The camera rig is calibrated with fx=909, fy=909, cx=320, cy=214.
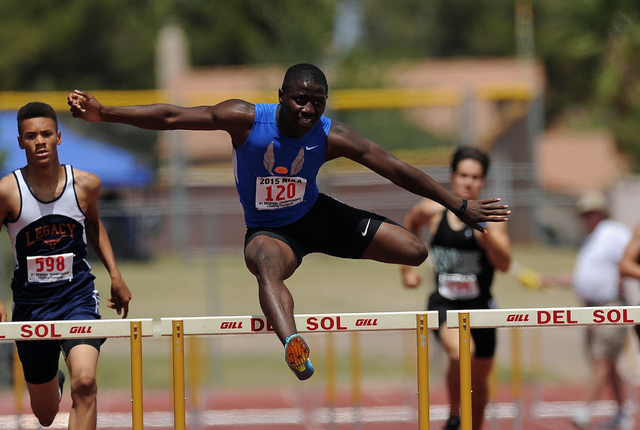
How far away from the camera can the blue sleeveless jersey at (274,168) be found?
464 centimetres

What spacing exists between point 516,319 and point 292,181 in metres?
1.34

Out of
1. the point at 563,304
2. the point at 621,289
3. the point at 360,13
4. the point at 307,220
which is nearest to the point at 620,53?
the point at 563,304

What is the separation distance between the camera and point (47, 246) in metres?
4.95

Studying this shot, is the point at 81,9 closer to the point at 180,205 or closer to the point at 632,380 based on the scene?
the point at 180,205

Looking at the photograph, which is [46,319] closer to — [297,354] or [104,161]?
[297,354]

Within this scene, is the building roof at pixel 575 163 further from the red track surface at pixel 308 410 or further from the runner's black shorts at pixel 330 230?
the runner's black shorts at pixel 330 230

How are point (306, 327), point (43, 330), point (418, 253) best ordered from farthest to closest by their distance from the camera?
1. point (418, 253)
2. point (306, 327)
3. point (43, 330)

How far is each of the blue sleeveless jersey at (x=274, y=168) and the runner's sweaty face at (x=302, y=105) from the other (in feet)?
0.35

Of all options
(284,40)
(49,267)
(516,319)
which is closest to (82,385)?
(49,267)

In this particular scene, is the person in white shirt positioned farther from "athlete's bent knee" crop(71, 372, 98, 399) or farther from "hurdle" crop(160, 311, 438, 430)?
"athlete's bent knee" crop(71, 372, 98, 399)

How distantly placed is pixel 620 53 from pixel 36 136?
14.0 metres

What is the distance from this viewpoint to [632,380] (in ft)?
33.9

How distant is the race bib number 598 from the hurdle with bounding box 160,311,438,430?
899mm

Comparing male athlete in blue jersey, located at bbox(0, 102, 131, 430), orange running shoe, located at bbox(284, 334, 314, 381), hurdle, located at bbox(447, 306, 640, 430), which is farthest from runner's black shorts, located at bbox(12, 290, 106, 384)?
hurdle, located at bbox(447, 306, 640, 430)
